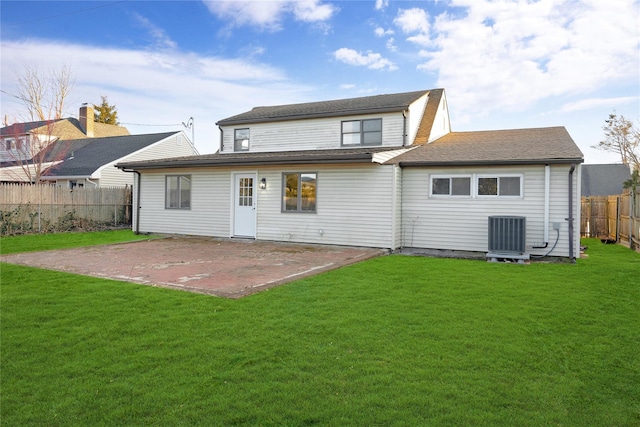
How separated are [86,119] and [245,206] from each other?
25226mm

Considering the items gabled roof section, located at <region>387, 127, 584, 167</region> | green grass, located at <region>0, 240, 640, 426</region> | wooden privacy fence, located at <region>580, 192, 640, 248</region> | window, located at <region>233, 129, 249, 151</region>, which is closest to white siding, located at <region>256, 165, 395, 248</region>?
gabled roof section, located at <region>387, 127, 584, 167</region>

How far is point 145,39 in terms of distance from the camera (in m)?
17.7

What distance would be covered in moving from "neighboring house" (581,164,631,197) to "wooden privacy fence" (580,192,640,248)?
13.4 meters

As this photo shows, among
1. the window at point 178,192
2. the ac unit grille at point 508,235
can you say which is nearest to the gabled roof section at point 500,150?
the ac unit grille at point 508,235

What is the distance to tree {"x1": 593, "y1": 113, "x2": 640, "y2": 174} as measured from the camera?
30.4 m

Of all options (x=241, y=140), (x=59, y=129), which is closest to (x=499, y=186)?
(x=241, y=140)

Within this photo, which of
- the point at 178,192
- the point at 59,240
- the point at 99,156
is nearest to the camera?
the point at 59,240

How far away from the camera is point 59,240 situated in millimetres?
14016

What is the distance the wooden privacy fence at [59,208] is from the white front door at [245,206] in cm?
747

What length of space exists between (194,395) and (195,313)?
2.28 m

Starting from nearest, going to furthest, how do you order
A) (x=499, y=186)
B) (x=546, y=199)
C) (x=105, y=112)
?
1. (x=546, y=199)
2. (x=499, y=186)
3. (x=105, y=112)

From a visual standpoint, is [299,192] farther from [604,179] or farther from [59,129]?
[604,179]

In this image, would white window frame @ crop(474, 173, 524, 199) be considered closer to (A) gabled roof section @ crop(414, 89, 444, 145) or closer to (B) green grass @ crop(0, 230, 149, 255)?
(A) gabled roof section @ crop(414, 89, 444, 145)

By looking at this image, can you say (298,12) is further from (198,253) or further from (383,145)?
(198,253)
